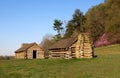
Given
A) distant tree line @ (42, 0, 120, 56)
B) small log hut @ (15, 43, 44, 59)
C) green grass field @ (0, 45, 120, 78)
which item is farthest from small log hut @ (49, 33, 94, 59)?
distant tree line @ (42, 0, 120, 56)

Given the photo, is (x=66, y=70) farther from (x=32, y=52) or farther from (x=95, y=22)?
(x=95, y=22)

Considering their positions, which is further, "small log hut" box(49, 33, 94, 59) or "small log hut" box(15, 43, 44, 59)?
"small log hut" box(15, 43, 44, 59)

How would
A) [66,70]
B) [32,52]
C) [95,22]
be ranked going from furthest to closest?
[95,22], [32,52], [66,70]

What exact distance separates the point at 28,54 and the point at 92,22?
109 feet

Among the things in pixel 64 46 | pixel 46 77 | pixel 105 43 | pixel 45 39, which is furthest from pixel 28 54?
pixel 45 39

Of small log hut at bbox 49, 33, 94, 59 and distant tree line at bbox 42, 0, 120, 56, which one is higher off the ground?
distant tree line at bbox 42, 0, 120, 56

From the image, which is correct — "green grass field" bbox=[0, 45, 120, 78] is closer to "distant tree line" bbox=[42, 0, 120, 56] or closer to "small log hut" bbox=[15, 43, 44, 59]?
"small log hut" bbox=[15, 43, 44, 59]

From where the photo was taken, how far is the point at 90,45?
51.6 m

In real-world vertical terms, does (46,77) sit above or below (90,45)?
below

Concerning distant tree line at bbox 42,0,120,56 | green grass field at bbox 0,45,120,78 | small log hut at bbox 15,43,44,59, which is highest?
distant tree line at bbox 42,0,120,56

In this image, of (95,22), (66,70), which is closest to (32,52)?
(95,22)

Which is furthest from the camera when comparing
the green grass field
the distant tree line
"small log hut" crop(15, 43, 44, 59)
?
the distant tree line

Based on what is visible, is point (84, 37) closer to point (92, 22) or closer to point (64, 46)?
point (64, 46)

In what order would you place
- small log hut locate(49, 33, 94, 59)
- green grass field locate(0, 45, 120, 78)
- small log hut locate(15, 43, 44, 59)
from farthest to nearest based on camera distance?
small log hut locate(15, 43, 44, 59) → small log hut locate(49, 33, 94, 59) → green grass field locate(0, 45, 120, 78)
